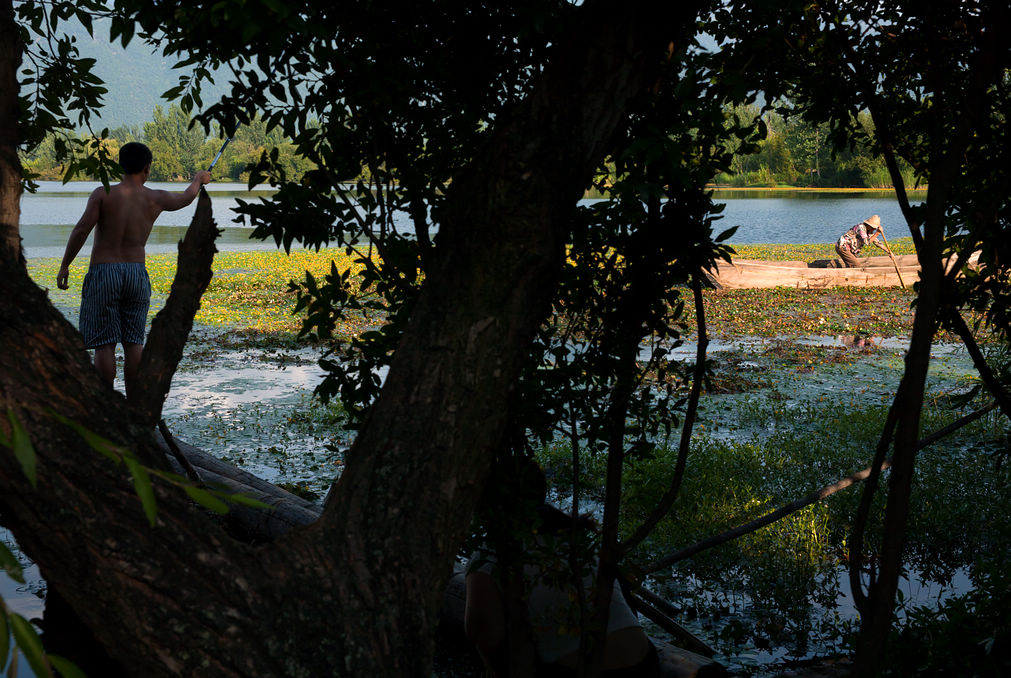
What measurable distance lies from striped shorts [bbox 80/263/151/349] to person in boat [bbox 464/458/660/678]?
3871 millimetres

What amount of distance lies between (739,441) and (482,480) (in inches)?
233

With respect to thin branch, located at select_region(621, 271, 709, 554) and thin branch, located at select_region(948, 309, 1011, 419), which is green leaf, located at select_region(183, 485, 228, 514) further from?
thin branch, located at select_region(948, 309, 1011, 419)

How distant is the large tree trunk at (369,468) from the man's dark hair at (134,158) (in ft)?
14.7

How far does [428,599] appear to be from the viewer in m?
1.77

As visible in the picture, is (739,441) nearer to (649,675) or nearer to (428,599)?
(649,675)

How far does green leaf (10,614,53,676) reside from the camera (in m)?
0.81

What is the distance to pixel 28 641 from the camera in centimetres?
81

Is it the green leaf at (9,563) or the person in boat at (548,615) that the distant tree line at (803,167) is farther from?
the green leaf at (9,563)

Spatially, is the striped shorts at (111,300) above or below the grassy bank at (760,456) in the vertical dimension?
above

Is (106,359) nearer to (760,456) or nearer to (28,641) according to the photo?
(760,456)

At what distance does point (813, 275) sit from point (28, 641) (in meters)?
17.3

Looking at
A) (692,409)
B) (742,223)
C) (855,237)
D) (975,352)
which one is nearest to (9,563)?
(692,409)

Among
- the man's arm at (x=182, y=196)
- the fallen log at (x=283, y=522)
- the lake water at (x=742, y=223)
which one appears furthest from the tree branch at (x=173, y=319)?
the lake water at (x=742, y=223)

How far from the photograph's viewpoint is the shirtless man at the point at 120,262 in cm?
574
